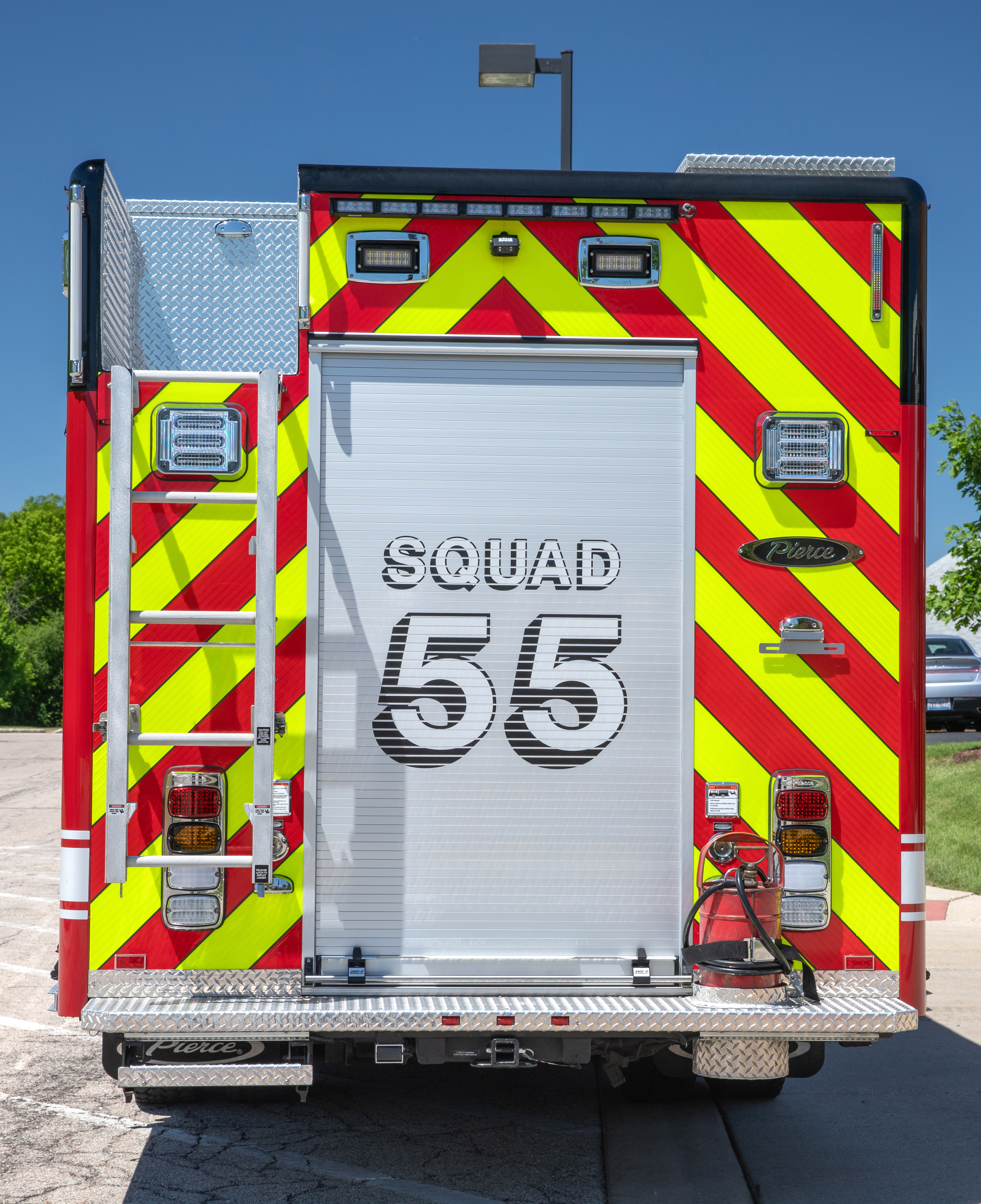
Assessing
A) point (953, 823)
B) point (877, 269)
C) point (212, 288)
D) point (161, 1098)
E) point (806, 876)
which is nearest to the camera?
point (806, 876)

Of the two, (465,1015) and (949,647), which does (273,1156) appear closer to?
(465,1015)

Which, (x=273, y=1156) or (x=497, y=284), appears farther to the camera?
(x=273, y=1156)

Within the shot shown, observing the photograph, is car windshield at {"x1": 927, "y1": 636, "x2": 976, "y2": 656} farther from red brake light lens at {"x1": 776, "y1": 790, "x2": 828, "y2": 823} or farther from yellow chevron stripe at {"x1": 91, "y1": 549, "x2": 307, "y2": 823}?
yellow chevron stripe at {"x1": 91, "y1": 549, "x2": 307, "y2": 823}

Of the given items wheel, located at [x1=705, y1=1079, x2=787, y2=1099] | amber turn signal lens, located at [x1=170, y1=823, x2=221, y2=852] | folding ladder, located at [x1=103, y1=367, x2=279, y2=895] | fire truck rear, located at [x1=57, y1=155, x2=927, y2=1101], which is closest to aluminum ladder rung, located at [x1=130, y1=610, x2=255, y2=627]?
folding ladder, located at [x1=103, y1=367, x2=279, y2=895]

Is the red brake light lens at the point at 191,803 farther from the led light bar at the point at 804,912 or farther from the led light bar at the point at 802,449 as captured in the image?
the led light bar at the point at 802,449

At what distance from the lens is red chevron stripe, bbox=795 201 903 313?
12.6 feet

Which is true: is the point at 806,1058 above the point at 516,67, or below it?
below

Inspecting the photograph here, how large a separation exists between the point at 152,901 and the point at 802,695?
7.31ft

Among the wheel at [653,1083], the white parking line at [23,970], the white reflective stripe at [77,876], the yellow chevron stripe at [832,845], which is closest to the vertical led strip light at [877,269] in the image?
the yellow chevron stripe at [832,845]

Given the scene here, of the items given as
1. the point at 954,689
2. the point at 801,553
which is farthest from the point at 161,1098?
the point at 954,689

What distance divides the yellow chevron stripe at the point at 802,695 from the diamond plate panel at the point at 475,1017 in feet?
2.29

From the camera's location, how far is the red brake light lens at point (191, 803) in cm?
363

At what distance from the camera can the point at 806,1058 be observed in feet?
14.5

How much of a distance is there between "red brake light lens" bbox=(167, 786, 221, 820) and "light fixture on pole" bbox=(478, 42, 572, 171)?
4176 millimetres
